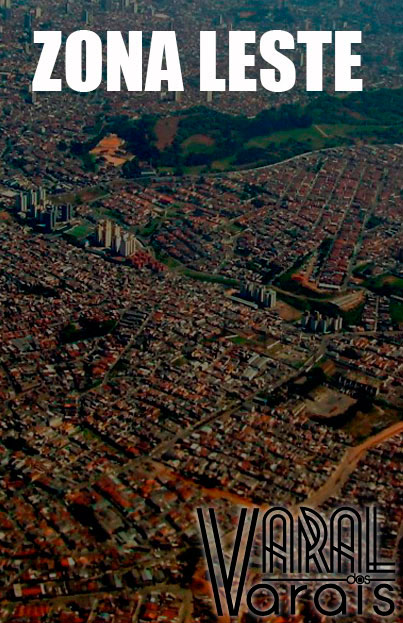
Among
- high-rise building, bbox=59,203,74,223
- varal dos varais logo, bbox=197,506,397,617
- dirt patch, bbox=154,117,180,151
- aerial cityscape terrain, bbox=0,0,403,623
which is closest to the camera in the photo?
varal dos varais logo, bbox=197,506,397,617

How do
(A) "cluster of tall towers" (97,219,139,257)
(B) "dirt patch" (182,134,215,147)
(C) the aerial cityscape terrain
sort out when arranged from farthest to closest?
(B) "dirt patch" (182,134,215,147), (A) "cluster of tall towers" (97,219,139,257), (C) the aerial cityscape terrain

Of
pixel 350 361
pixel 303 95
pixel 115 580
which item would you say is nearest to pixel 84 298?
pixel 350 361

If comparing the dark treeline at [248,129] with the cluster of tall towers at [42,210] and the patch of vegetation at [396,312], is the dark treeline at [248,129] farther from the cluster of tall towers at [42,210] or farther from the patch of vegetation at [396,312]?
the patch of vegetation at [396,312]

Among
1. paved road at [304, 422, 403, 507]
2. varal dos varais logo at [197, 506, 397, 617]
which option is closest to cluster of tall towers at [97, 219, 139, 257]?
paved road at [304, 422, 403, 507]

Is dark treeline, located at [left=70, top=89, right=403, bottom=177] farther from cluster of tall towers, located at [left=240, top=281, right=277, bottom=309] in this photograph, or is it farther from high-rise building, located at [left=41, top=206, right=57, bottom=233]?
cluster of tall towers, located at [left=240, top=281, right=277, bottom=309]

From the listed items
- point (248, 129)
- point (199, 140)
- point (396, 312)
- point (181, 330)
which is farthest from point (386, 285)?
point (248, 129)

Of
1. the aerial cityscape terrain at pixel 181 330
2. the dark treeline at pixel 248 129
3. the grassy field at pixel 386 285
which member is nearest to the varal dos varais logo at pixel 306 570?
the aerial cityscape terrain at pixel 181 330
